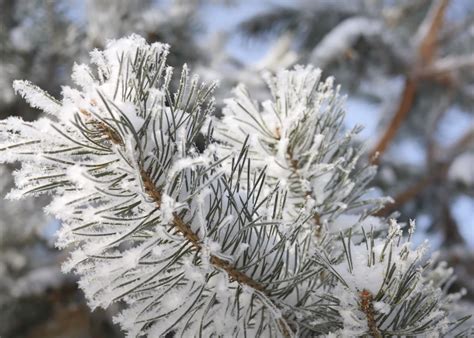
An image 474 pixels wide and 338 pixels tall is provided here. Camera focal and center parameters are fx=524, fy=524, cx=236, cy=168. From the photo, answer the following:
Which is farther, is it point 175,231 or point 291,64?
point 291,64

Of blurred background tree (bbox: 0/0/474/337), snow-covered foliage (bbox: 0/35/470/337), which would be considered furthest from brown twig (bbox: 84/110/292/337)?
blurred background tree (bbox: 0/0/474/337)

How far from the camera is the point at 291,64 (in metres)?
1.87

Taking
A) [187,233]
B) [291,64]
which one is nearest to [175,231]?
[187,233]

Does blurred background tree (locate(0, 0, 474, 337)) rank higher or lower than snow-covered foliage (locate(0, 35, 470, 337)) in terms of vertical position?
higher

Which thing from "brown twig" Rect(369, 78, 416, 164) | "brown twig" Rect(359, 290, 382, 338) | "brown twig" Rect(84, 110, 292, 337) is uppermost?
"brown twig" Rect(369, 78, 416, 164)

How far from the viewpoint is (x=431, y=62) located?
263 cm

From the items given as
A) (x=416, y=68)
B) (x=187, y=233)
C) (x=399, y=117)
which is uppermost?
(x=416, y=68)

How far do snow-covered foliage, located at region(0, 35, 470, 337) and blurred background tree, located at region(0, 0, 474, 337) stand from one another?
1164 mm

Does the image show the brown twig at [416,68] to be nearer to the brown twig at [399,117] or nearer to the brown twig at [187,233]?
the brown twig at [399,117]

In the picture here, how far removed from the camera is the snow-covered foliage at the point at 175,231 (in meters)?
0.56

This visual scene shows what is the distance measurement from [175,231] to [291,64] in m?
1.35

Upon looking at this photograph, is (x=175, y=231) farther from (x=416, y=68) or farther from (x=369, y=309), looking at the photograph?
(x=416, y=68)

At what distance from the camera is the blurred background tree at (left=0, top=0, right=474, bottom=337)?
7.38ft

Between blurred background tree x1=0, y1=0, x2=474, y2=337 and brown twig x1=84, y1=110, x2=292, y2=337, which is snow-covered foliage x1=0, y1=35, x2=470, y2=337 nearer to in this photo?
brown twig x1=84, y1=110, x2=292, y2=337
